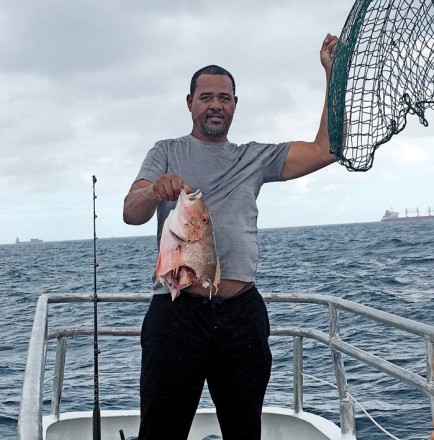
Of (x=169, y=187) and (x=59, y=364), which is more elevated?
(x=169, y=187)

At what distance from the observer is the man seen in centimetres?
256

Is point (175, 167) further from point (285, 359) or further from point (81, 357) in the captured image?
point (81, 357)

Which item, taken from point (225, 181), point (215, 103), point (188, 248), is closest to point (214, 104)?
point (215, 103)

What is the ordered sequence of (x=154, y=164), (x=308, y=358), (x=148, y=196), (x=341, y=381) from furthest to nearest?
1. (x=308, y=358)
2. (x=341, y=381)
3. (x=154, y=164)
4. (x=148, y=196)

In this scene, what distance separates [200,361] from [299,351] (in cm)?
146

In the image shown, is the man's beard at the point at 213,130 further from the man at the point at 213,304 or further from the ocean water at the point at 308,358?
the ocean water at the point at 308,358

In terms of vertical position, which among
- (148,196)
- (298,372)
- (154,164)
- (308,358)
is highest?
(154,164)

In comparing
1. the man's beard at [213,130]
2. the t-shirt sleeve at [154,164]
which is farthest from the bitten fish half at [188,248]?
the man's beard at [213,130]

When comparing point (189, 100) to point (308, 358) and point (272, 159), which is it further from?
point (308, 358)

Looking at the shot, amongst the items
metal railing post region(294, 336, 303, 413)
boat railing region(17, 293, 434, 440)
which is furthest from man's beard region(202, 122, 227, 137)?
metal railing post region(294, 336, 303, 413)

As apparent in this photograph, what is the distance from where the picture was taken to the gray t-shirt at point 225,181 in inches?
105

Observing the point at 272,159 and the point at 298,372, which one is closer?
the point at 272,159

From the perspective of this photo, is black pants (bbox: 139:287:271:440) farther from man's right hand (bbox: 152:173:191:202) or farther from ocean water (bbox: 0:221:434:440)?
ocean water (bbox: 0:221:434:440)

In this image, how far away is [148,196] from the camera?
8.01 ft
